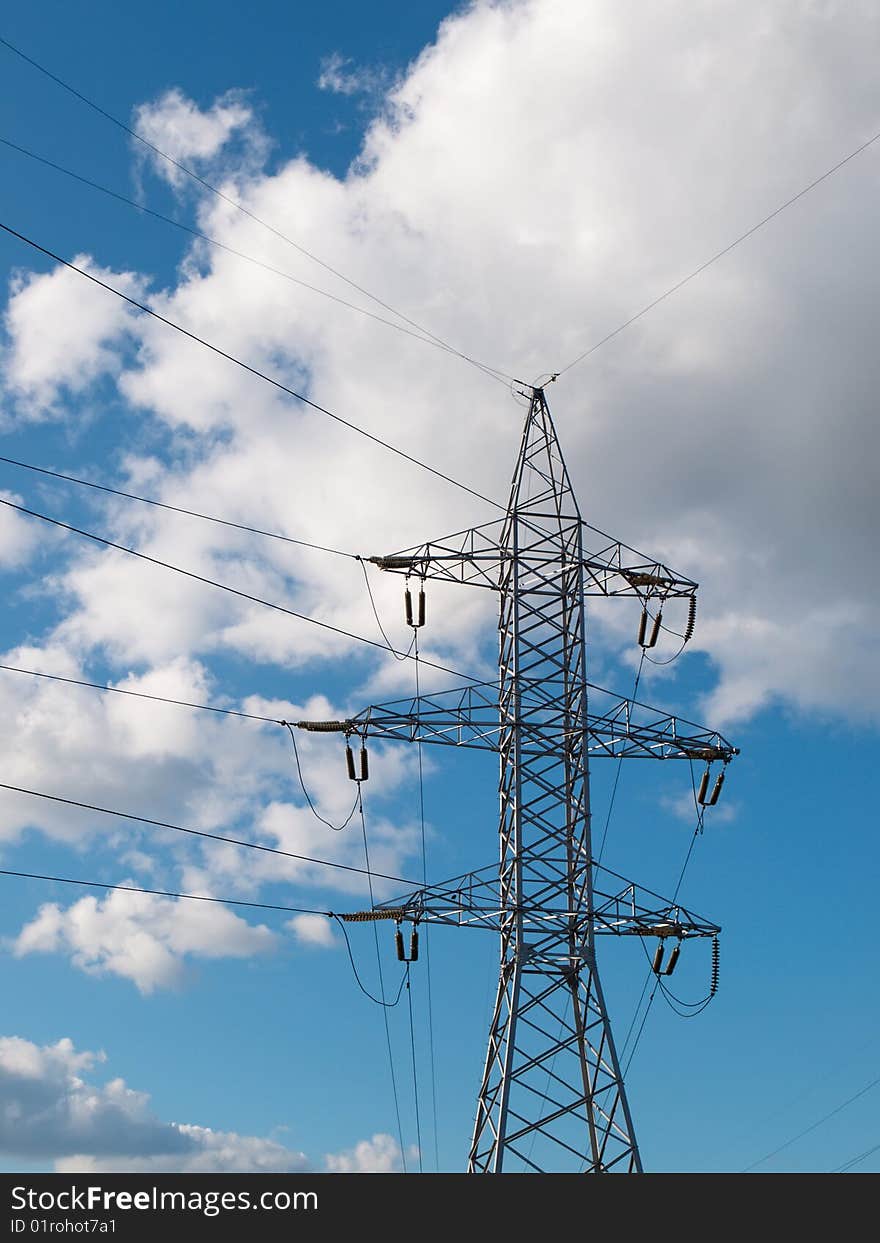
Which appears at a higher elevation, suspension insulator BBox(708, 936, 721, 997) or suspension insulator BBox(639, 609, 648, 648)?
suspension insulator BBox(639, 609, 648, 648)

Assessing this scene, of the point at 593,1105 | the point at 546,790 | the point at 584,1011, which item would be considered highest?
the point at 546,790

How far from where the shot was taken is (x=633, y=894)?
34719mm

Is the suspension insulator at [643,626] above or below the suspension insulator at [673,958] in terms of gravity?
above

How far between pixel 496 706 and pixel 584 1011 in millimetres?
7457

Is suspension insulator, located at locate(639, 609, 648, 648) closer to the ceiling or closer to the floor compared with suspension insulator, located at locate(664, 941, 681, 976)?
closer to the ceiling

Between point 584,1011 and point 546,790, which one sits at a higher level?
point 546,790

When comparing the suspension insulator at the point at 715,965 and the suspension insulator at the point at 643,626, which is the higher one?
the suspension insulator at the point at 643,626
